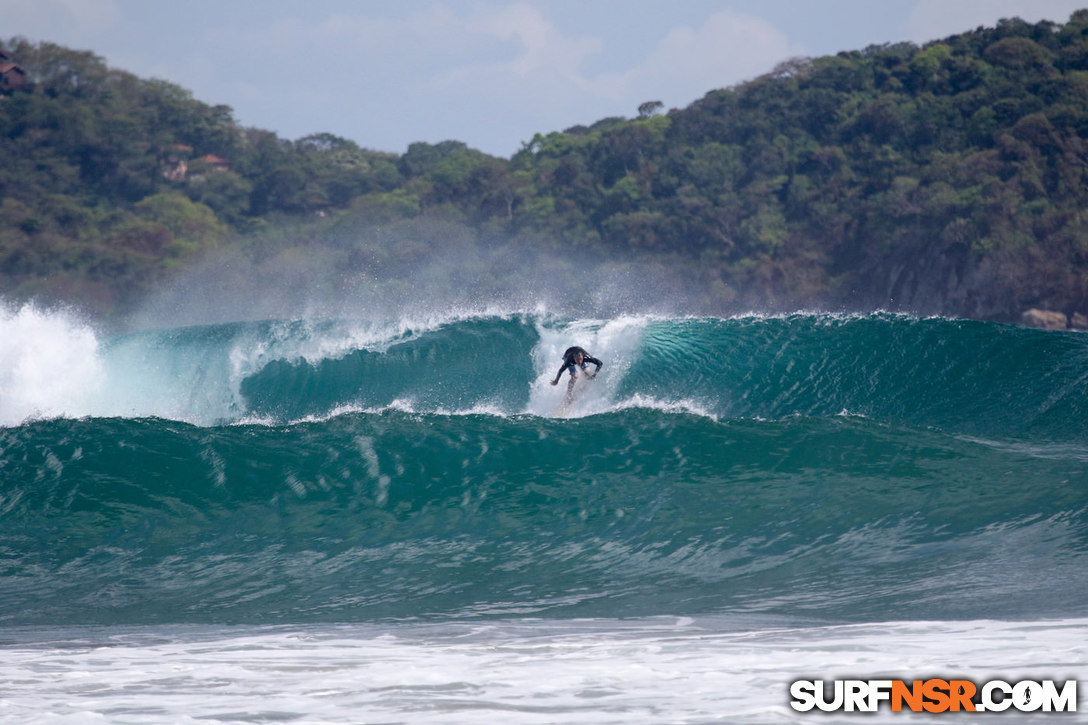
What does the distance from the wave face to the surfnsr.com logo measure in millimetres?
1573

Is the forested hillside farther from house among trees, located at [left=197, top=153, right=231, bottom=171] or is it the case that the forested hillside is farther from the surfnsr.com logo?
the surfnsr.com logo

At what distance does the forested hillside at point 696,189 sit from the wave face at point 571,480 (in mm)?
24080

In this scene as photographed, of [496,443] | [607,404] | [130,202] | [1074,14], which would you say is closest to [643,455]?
[496,443]

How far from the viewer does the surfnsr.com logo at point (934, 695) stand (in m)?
4.58

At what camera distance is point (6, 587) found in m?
8.31

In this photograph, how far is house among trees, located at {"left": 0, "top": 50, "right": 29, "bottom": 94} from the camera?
6575 cm

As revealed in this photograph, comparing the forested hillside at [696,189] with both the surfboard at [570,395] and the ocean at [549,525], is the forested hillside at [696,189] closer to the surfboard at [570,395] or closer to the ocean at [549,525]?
the ocean at [549,525]

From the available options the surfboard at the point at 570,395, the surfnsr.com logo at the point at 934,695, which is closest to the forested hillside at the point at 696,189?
the surfboard at the point at 570,395

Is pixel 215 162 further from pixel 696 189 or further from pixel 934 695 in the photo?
pixel 934 695

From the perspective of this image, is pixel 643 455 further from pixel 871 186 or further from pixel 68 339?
pixel 871 186

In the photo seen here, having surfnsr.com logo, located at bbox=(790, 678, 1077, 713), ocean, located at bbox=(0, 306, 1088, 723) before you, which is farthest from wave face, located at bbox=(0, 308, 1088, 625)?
surfnsr.com logo, located at bbox=(790, 678, 1077, 713)

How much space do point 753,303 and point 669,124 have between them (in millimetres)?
13870

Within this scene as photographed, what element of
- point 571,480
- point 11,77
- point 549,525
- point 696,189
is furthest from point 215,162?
point 549,525

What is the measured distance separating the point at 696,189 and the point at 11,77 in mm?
44683
